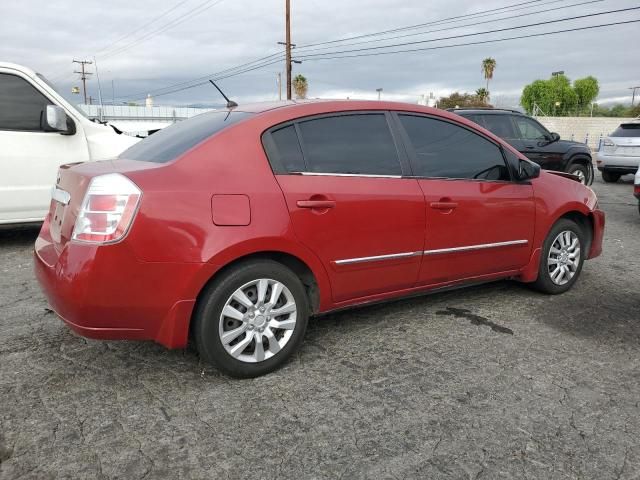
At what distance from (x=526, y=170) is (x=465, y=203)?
747 millimetres

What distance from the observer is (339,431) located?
105 inches

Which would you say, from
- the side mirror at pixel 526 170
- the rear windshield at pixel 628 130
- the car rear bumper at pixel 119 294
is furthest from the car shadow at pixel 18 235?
the rear windshield at pixel 628 130

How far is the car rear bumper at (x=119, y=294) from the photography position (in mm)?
2770

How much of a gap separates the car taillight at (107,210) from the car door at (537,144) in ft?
32.0

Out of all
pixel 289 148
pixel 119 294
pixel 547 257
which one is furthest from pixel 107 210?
pixel 547 257

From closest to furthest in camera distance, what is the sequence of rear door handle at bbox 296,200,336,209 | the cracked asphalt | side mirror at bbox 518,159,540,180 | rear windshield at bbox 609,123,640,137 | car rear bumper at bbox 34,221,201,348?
the cracked asphalt
car rear bumper at bbox 34,221,201,348
rear door handle at bbox 296,200,336,209
side mirror at bbox 518,159,540,180
rear windshield at bbox 609,123,640,137

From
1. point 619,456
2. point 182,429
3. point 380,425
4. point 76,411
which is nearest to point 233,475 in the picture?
point 182,429

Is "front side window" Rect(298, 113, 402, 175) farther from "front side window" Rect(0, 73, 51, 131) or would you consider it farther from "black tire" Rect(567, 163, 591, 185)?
"black tire" Rect(567, 163, 591, 185)

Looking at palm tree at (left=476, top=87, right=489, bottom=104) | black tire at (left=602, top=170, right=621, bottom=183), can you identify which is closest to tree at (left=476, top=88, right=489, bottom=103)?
palm tree at (left=476, top=87, right=489, bottom=104)

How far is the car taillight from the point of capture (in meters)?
2.78

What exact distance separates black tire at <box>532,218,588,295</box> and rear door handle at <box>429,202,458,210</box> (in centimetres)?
120

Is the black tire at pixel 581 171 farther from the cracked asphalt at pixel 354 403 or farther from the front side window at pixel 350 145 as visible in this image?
the front side window at pixel 350 145

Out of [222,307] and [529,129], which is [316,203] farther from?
[529,129]

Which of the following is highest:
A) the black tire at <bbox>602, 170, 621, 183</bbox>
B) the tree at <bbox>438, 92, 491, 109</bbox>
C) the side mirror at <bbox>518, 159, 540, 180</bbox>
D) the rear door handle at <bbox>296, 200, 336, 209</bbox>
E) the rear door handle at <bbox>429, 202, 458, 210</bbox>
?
the tree at <bbox>438, 92, 491, 109</bbox>
